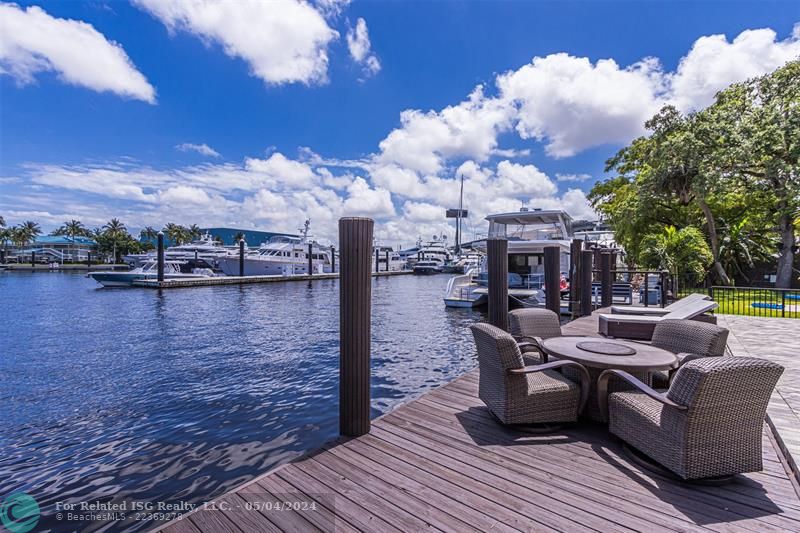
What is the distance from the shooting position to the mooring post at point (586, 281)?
9.65m

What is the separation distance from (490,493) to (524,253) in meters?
16.1

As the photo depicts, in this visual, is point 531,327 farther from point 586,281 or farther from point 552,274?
point 586,281

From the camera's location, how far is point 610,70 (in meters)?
12.6

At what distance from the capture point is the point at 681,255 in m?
14.5

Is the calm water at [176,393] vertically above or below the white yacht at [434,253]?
below

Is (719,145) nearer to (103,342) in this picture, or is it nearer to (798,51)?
(798,51)

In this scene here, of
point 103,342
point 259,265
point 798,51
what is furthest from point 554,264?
point 259,265

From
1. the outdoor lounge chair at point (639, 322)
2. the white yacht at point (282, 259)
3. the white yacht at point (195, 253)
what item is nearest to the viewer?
the outdoor lounge chair at point (639, 322)

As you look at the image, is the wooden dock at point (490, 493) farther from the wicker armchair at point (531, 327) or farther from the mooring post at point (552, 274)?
the mooring post at point (552, 274)

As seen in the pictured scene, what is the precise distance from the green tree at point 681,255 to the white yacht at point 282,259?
31.9m

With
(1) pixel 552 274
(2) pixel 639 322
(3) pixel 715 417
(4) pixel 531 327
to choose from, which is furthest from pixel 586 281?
(3) pixel 715 417

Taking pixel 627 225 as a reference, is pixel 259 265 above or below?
below

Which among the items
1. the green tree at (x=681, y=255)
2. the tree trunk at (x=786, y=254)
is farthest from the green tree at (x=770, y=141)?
the green tree at (x=681, y=255)

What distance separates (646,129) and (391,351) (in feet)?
68.2
